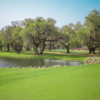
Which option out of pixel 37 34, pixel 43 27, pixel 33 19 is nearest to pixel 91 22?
pixel 43 27

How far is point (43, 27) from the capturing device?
26484mm

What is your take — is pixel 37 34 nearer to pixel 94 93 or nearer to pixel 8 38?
pixel 8 38

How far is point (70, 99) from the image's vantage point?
369cm

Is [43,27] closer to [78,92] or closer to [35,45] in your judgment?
[35,45]

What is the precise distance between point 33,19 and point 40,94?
94.1 feet

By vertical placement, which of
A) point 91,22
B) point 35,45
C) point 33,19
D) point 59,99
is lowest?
point 59,99


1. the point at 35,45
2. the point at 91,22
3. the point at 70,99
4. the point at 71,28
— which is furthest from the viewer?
the point at 71,28

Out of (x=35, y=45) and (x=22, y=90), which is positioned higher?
(x=35, y=45)

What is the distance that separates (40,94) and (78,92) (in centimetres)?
138

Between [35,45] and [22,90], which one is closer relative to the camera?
[22,90]

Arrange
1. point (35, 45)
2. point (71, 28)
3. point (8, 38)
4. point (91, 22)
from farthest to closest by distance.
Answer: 1. point (71, 28)
2. point (8, 38)
3. point (35, 45)
4. point (91, 22)

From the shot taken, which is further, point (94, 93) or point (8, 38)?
point (8, 38)

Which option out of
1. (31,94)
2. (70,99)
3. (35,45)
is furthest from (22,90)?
(35,45)

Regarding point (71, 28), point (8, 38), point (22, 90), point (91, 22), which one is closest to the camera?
point (22, 90)
